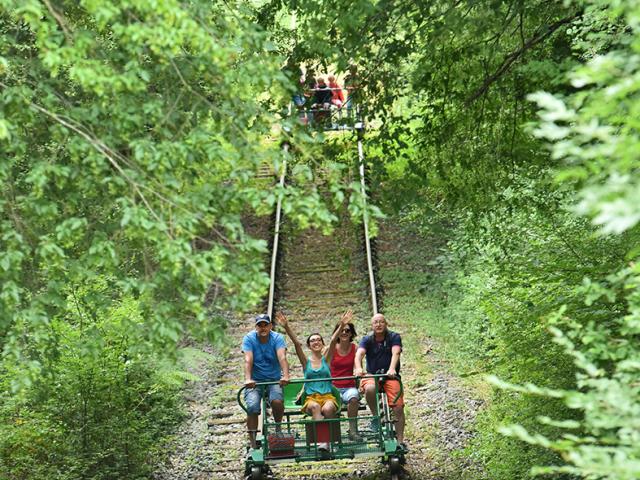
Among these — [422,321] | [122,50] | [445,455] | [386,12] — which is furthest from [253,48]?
[422,321]

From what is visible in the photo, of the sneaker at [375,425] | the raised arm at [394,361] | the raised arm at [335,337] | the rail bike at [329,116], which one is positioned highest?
the rail bike at [329,116]

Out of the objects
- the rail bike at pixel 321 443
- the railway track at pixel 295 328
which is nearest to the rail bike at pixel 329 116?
the railway track at pixel 295 328

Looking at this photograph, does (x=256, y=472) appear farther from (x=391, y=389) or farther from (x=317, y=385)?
(x=391, y=389)

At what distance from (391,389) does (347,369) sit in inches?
24.2

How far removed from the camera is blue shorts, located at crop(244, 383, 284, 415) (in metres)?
11.4

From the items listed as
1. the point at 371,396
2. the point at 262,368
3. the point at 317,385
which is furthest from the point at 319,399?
the point at 262,368

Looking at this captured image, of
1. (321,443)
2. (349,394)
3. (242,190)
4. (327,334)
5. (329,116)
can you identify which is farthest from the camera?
(327,334)

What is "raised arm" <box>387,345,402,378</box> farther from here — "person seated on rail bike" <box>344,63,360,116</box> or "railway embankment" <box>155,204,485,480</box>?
"person seated on rail bike" <box>344,63,360,116</box>

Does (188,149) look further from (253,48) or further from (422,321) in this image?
(422,321)

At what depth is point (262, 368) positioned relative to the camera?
1173 centimetres

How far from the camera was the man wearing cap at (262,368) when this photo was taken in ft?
37.4

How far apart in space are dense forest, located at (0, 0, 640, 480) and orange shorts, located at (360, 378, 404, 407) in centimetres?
115

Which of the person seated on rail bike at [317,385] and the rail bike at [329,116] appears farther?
the person seated on rail bike at [317,385]

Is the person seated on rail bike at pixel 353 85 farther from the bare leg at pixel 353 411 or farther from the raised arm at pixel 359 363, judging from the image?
the bare leg at pixel 353 411
